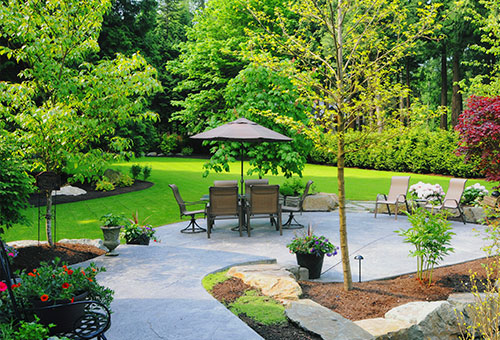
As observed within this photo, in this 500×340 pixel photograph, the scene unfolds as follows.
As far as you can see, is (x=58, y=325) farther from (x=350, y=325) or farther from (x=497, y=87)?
(x=497, y=87)

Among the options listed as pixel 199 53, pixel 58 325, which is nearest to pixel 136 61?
pixel 58 325

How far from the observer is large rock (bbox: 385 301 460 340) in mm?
3896

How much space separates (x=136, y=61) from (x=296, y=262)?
387 cm

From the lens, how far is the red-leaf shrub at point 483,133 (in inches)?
350

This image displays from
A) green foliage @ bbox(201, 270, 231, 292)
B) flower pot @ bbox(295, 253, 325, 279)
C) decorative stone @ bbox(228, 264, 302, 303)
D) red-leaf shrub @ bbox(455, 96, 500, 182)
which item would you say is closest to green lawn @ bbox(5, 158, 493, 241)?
green foliage @ bbox(201, 270, 231, 292)

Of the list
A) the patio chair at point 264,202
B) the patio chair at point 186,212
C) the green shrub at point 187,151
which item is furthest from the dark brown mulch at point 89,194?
the green shrub at point 187,151

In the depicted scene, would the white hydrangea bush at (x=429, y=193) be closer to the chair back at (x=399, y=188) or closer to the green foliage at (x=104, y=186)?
the chair back at (x=399, y=188)

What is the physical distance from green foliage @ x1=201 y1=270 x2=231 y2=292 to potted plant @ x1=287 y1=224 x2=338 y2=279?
108cm

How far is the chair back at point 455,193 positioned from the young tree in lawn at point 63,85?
287 inches

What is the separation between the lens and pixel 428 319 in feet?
13.0

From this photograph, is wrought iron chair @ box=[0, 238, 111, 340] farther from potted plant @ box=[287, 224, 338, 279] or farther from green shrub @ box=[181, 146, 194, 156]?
green shrub @ box=[181, 146, 194, 156]

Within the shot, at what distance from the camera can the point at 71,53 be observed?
6.33 metres

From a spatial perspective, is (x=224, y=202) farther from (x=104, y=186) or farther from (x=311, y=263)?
A: (x=104, y=186)

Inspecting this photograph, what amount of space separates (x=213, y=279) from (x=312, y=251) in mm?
1408
